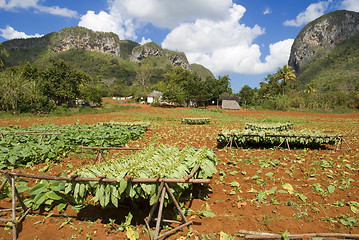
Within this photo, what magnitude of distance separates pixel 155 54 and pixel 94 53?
171 feet

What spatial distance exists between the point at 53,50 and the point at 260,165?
16427 centimetres

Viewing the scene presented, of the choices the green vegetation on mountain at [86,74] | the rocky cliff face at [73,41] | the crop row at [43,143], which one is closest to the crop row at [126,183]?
the crop row at [43,143]

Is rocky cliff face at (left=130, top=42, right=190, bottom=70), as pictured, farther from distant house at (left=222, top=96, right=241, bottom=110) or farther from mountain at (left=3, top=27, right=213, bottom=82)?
Result: distant house at (left=222, top=96, right=241, bottom=110)

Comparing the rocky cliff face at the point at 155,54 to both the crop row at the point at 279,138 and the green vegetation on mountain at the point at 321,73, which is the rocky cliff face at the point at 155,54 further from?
the crop row at the point at 279,138

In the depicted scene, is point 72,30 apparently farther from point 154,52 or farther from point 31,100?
point 31,100

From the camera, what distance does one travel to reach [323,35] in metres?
126

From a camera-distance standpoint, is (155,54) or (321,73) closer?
(321,73)

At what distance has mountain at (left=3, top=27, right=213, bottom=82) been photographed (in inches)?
4117

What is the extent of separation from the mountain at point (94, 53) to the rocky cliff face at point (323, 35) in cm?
9131

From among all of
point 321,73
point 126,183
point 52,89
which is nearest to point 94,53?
point 52,89

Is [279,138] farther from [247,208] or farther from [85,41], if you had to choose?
[85,41]

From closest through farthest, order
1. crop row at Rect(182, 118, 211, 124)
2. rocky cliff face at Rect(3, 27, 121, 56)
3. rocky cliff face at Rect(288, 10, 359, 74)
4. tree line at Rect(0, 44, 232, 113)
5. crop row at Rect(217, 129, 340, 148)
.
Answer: crop row at Rect(217, 129, 340, 148) < crop row at Rect(182, 118, 211, 124) < tree line at Rect(0, 44, 232, 113) < rocky cliff face at Rect(288, 10, 359, 74) < rocky cliff face at Rect(3, 27, 121, 56)

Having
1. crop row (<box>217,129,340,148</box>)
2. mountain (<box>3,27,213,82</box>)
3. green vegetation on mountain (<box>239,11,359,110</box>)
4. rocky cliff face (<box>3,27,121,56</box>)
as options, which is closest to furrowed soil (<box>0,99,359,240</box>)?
Answer: crop row (<box>217,129,340,148</box>)

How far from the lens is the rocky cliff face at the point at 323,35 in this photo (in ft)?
388
